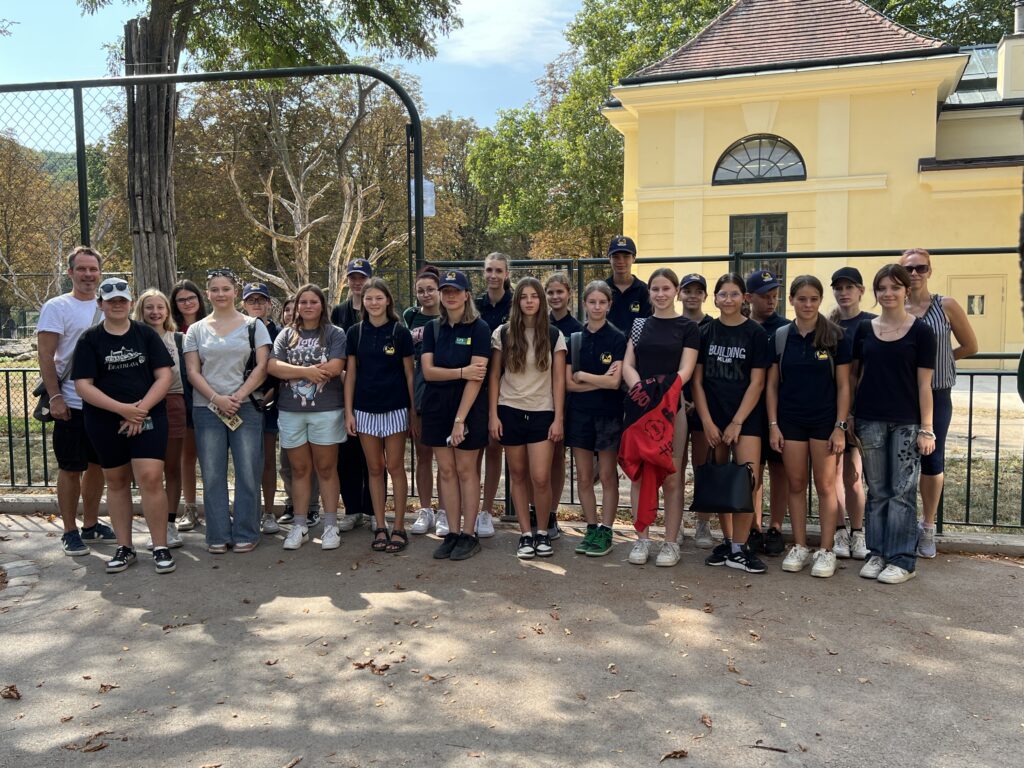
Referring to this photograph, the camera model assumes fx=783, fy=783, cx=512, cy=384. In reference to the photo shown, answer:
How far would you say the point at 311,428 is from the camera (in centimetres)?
560

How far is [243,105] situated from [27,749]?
28.0 m

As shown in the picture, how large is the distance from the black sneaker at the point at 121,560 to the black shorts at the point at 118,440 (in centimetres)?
59

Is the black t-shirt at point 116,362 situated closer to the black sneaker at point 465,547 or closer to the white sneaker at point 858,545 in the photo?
the black sneaker at point 465,547

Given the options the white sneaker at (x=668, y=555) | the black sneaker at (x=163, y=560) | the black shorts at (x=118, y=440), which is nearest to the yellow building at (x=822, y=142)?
the white sneaker at (x=668, y=555)

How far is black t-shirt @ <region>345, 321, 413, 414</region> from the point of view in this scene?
5496 millimetres

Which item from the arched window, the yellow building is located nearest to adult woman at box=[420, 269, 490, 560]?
the yellow building

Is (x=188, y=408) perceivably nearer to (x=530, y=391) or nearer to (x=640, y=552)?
(x=530, y=391)

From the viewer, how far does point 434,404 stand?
213 inches

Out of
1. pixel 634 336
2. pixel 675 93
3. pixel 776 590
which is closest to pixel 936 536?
pixel 776 590

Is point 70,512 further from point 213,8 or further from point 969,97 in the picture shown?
point 969,97

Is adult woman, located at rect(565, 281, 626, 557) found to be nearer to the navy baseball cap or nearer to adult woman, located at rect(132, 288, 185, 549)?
the navy baseball cap

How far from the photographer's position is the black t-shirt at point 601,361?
5.33 m

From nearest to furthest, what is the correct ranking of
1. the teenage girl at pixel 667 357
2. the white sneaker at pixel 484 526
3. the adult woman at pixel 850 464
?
1. the adult woman at pixel 850 464
2. the teenage girl at pixel 667 357
3. the white sneaker at pixel 484 526

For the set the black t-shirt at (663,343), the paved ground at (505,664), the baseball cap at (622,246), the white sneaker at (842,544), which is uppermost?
the baseball cap at (622,246)
